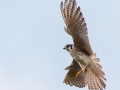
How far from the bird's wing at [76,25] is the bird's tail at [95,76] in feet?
2.35

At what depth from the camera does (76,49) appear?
54.3 feet

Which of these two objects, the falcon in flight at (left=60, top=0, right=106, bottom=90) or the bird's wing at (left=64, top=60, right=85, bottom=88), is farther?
the bird's wing at (left=64, top=60, right=85, bottom=88)

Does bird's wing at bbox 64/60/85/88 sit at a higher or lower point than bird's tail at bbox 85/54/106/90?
higher

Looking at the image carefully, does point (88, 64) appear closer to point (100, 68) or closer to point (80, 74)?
point (100, 68)

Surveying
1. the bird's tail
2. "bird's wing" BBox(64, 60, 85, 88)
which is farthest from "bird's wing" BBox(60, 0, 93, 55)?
"bird's wing" BBox(64, 60, 85, 88)

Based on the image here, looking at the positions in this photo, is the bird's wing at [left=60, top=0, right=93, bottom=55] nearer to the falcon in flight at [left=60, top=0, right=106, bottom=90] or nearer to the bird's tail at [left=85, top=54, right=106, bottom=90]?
the falcon in flight at [left=60, top=0, right=106, bottom=90]

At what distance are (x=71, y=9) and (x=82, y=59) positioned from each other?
163 cm

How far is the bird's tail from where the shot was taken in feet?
51.0

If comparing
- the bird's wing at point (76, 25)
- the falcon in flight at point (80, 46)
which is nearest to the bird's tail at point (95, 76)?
Answer: the falcon in flight at point (80, 46)

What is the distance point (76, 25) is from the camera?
55.1 feet

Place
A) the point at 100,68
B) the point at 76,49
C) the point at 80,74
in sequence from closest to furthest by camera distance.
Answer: the point at 100,68 → the point at 76,49 → the point at 80,74

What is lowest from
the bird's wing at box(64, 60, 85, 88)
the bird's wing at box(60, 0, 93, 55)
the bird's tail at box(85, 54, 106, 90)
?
the bird's tail at box(85, 54, 106, 90)

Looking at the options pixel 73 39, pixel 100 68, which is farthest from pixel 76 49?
pixel 100 68

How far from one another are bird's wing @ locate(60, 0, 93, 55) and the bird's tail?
28.2 inches
